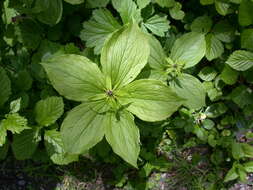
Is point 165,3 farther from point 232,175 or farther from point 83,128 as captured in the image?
point 232,175

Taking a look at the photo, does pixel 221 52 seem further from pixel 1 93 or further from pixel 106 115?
pixel 1 93

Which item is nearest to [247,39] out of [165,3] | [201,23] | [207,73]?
[201,23]

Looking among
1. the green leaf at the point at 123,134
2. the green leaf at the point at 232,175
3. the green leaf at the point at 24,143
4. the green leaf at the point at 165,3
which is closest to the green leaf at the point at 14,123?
the green leaf at the point at 24,143

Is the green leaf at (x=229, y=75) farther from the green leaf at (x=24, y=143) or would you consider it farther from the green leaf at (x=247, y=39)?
the green leaf at (x=24, y=143)

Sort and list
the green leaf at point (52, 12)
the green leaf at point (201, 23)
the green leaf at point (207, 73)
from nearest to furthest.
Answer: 1. the green leaf at point (52, 12)
2. the green leaf at point (201, 23)
3. the green leaf at point (207, 73)

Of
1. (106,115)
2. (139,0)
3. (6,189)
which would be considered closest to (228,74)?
(139,0)
